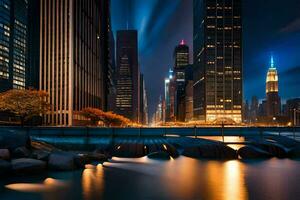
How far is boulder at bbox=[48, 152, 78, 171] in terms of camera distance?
84.8 ft

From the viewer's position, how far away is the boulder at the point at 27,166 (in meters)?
23.7

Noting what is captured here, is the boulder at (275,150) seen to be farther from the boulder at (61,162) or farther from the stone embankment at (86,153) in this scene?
the boulder at (61,162)

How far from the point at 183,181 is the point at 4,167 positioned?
13.0 m

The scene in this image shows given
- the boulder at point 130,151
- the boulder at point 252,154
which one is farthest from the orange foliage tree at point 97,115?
the boulder at point 252,154

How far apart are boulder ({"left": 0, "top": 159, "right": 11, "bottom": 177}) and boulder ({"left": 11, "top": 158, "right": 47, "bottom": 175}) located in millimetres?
550

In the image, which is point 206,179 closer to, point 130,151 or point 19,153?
point 130,151

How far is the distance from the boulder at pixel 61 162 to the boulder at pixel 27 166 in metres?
0.93

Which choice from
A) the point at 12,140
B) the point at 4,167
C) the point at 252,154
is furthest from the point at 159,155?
the point at 4,167

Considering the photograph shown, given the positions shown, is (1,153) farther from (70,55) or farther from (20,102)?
(70,55)

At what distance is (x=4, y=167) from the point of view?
22.7 m

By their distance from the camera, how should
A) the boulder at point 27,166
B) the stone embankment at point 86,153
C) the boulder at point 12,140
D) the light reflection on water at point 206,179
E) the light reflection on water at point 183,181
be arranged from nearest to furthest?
the light reflection on water at point 183,181, the light reflection on water at point 206,179, the boulder at point 27,166, the stone embankment at point 86,153, the boulder at point 12,140

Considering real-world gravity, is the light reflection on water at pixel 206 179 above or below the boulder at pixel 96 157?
below

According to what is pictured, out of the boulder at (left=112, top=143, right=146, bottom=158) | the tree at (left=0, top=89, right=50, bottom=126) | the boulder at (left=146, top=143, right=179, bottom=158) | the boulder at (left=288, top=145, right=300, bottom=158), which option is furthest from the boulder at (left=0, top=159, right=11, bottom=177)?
the tree at (left=0, top=89, right=50, bottom=126)

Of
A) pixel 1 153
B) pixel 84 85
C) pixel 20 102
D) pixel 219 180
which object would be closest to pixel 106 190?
pixel 219 180
